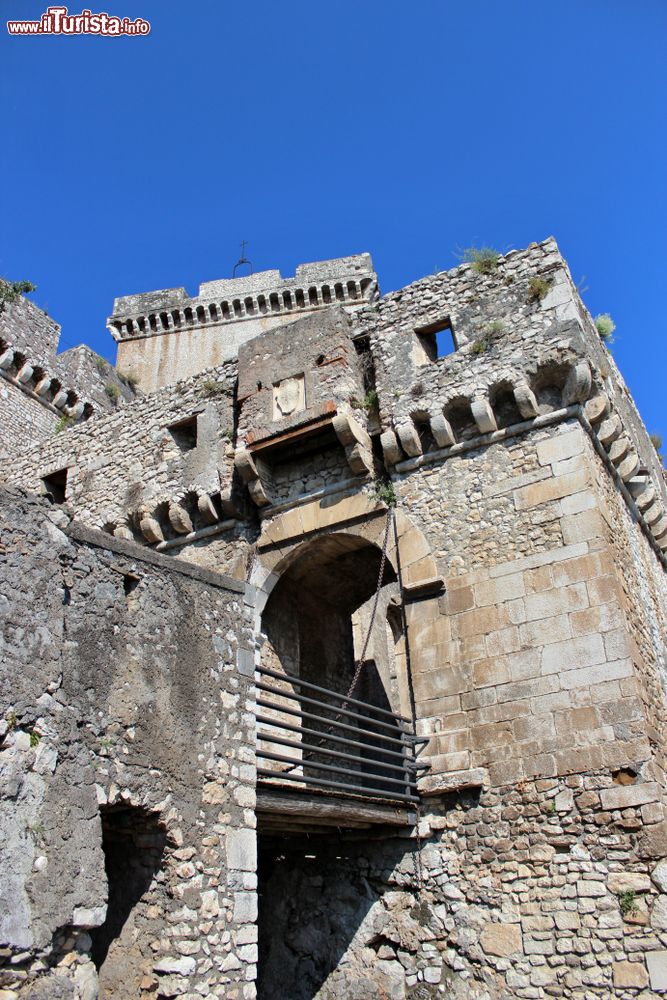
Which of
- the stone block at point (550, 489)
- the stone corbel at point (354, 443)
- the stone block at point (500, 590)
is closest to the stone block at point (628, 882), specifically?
the stone block at point (500, 590)

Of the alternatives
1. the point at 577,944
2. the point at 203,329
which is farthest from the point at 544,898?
the point at 203,329

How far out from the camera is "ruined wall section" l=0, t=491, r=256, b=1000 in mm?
4645

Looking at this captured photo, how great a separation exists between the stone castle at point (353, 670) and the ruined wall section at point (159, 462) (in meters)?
0.06

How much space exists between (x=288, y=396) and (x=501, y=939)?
24.4ft

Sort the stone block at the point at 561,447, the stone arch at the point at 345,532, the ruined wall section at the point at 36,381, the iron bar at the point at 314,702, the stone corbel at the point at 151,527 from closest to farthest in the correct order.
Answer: the iron bar at the point at 314,702 < the stone block at the point at 561,447 < the stone arch at the point at 345,532 < the stone corbel at the point at 151,527 < the ruined wall section at the point at 36,381

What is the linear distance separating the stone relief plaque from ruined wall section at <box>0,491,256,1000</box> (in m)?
5.47

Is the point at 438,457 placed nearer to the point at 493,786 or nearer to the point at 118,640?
the point at 493,786

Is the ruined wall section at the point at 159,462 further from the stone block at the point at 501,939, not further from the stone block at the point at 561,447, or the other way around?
the stone block at the point at 501,939

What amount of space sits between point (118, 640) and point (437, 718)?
4.85 meters

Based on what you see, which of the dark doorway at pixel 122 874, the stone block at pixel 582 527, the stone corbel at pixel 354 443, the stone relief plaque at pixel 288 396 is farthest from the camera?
the stone relief plaque at pixel 288 396

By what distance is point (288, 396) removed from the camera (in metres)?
12.0

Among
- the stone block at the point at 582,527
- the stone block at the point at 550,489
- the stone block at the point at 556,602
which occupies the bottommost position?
the stone block at the point at 556,602

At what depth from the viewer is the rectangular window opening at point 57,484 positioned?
15344mm

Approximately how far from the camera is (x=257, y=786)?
22.4 feet
